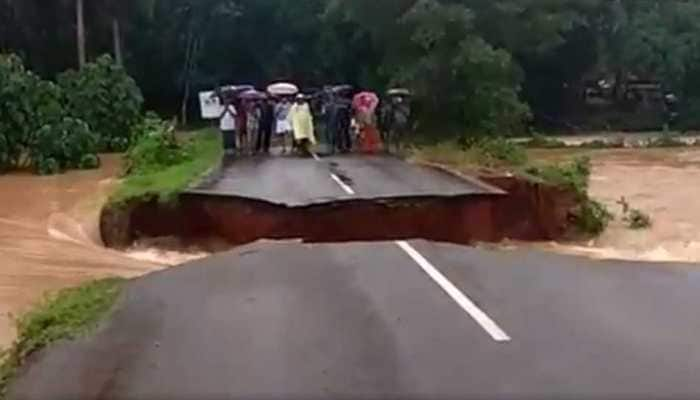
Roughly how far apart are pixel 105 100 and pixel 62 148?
6385 millimetres

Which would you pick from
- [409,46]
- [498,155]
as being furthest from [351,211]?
[409,46]

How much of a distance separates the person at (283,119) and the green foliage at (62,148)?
8112mm

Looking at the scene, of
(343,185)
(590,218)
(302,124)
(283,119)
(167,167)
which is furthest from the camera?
(283,119)

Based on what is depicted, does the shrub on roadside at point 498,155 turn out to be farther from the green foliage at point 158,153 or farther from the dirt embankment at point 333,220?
the green foliage at point 158,153

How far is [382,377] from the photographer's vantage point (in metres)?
7.52

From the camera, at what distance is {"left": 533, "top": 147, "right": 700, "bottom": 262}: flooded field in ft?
66.6

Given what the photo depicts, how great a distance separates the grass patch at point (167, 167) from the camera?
20.6 m

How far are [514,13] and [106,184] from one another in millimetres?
18469

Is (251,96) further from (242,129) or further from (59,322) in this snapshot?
(59,322)

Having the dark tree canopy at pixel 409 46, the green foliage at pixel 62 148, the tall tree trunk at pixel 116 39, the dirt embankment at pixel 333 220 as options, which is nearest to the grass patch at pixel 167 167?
the dirt embankment at pixel 333 220

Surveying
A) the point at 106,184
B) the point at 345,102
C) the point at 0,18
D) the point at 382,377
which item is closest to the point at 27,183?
the point at 106,184

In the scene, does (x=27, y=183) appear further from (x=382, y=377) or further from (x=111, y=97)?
(x=382, y=377)

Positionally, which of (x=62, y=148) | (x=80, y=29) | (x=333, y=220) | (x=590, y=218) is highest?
(x=80, y=29)

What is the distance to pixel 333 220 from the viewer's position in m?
18.2
